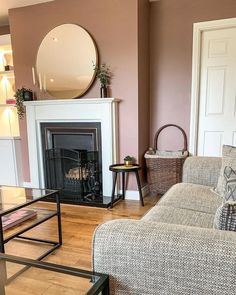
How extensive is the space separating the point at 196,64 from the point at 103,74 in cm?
114

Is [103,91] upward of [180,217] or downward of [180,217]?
upward

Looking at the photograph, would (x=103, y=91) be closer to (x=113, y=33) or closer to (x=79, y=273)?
(x=113, y=33)

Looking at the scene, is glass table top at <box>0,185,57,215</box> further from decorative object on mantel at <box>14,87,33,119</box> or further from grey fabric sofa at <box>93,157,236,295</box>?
decorative object on mantel at <box>14,87,33,119</box>

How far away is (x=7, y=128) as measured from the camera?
454 centimetres

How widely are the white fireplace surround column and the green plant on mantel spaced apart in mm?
240

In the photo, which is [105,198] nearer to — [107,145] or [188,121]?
[107,145]

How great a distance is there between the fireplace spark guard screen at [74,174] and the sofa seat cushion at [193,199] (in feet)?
4.64

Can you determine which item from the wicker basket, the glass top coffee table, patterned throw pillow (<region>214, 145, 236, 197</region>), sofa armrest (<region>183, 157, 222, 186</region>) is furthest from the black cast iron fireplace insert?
patterned throw pillow (<region>214, 145, 236, 197</region>)

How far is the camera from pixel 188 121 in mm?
3365

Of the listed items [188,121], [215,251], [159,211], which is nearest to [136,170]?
[188,121]

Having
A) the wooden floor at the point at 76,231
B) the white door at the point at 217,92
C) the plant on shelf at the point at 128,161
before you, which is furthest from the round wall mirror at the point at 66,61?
the wooden floor at the point at 76,231

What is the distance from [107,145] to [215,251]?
2474mm

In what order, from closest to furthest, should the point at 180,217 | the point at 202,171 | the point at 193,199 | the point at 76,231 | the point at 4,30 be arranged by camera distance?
the point at 180,217 → the point at 193,199 → the point at 202,171 → the point at 76,231 → the point at 4,30

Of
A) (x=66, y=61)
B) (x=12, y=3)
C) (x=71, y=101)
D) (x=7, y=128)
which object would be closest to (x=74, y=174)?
(x=71, y=101)
